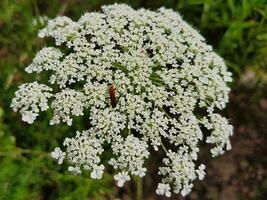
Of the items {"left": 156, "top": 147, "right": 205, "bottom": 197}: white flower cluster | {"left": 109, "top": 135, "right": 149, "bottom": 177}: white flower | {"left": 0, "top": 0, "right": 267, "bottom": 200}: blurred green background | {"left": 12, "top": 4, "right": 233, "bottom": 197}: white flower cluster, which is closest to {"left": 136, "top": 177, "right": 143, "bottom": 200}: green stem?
{"left": 0, "top": 0, "right": 267, "bottom": 200}: blurred green background

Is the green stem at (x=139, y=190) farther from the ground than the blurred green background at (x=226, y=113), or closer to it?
closer to it

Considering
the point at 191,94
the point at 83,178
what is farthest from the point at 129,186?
the point at 191,94

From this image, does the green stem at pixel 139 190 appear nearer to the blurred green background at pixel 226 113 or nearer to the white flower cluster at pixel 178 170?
the blurred green background at pixel 226 113

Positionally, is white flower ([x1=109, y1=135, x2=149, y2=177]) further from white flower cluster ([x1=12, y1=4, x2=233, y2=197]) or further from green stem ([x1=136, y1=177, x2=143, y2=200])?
green stem ([x1=136, y1=177, x2=143, y2=200])

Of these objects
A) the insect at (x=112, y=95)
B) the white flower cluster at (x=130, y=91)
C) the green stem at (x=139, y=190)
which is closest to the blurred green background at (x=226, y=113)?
the green stem at (x=139, y=190)

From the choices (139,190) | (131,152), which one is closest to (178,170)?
(131,152)

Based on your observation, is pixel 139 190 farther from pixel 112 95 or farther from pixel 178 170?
pixel 112 95
